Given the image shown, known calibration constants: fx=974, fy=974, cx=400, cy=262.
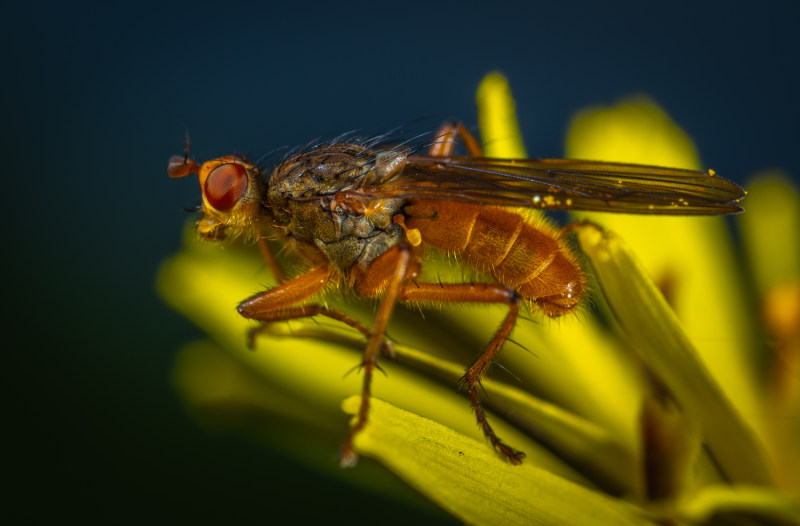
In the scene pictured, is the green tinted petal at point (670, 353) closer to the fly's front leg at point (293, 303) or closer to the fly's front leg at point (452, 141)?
the fly's front leg at point (293, 303)

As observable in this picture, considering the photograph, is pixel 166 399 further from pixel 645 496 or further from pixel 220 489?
pixel 645 496

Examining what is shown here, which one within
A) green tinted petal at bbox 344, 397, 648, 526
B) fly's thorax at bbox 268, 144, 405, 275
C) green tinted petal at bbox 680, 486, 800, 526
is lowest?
green tinted petal at bbox 680, 486, 800, 526

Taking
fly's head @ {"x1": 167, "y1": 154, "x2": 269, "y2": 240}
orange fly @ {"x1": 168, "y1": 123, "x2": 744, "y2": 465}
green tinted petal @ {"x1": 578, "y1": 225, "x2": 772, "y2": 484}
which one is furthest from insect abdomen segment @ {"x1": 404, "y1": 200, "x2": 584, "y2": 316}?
fly's head @ {"x1": 167, "y1": 154, "x2": 269, "y2": 240}

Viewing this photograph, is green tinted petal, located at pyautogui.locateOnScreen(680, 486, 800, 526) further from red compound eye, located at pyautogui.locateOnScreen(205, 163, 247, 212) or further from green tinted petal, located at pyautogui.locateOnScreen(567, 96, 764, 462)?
red compound eye, located at pyautogui.locateOnScreen(205, 163, 247, 212)

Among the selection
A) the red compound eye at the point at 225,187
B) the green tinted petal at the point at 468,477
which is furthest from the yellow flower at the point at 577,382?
the red compound eye at the point at 225,187

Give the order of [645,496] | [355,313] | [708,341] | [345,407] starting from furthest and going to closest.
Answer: [708,341], [355,313], [645,496], [345,407]

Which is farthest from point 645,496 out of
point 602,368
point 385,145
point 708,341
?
point 385,145

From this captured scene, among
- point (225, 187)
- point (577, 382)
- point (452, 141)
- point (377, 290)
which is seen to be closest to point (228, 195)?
point (225, 187)
